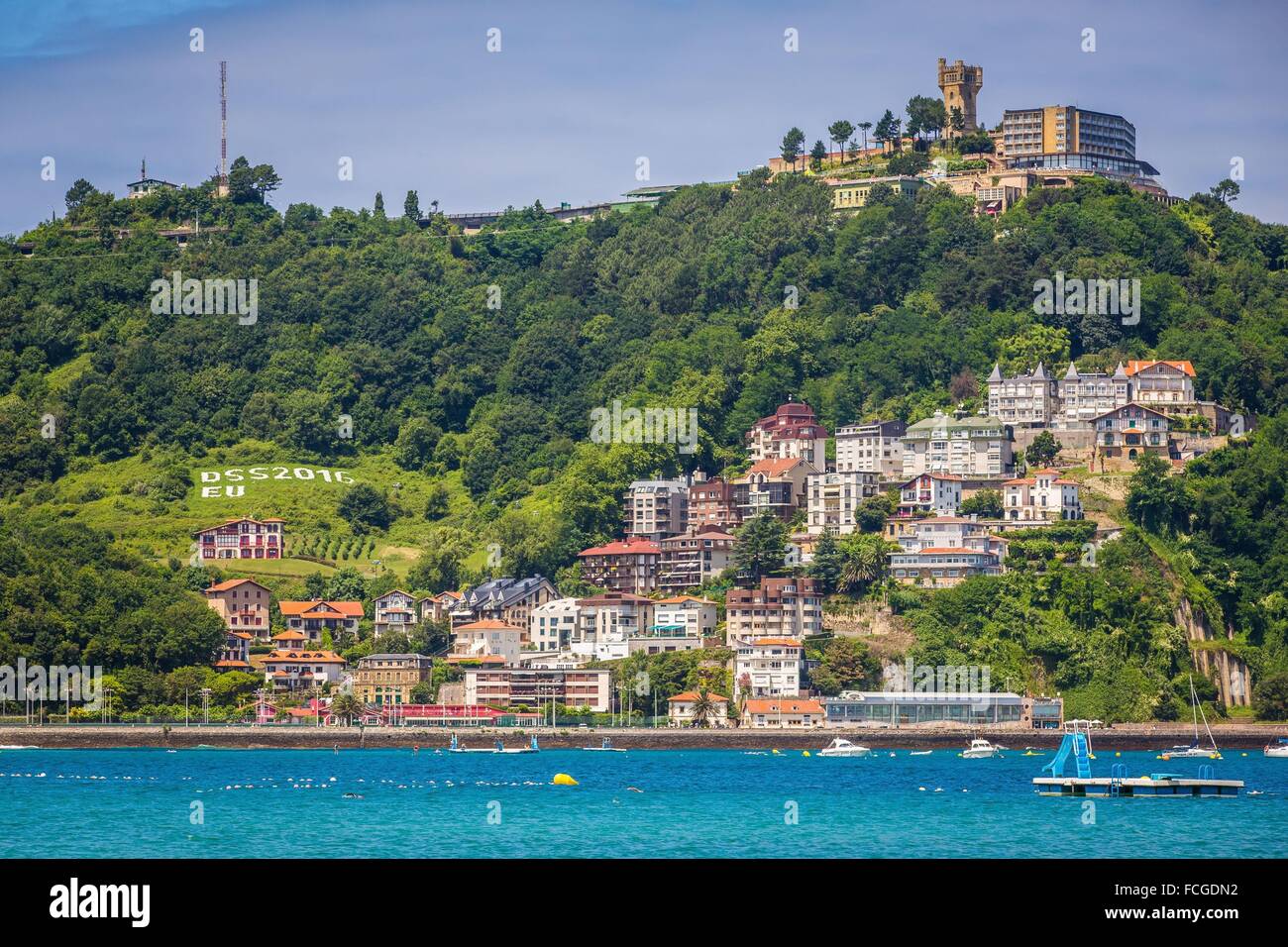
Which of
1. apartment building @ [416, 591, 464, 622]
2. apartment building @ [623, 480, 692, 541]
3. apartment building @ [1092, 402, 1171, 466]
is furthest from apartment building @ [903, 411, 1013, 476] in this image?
apartment building @ [416, 591, 464, 622]

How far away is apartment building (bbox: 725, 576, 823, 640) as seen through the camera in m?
95.0

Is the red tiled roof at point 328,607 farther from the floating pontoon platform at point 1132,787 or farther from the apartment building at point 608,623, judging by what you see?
the floating pontoon platform at point 1132,787

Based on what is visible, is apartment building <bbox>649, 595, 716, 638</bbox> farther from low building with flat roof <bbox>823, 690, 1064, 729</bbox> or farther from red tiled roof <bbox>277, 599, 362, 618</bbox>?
red tiled roof <bbox>277, 599, 362, 618</bbox>

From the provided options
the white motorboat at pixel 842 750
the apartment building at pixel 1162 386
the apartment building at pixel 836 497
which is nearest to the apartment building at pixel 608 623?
the apartment building at pixel 836 497

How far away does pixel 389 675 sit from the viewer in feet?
327

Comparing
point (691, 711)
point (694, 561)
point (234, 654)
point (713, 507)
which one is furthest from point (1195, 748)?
point (234, 654)

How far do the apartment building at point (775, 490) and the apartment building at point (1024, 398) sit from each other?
1113 centimetres

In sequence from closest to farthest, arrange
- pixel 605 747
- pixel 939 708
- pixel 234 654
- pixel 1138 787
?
pixel 1138 787 < pixel 605 747 < pixel 939 708 < pixel 234 654

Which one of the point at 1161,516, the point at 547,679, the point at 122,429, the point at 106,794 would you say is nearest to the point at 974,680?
the point at 1161,516

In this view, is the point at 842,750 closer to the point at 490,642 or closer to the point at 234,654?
the point at 490,642

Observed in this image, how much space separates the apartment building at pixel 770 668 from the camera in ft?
302

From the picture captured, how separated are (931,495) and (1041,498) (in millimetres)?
6131

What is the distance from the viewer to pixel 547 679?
98500 millimetres
